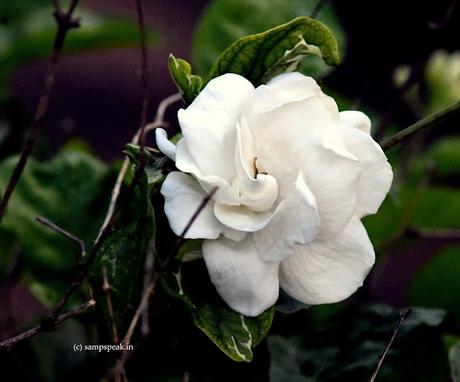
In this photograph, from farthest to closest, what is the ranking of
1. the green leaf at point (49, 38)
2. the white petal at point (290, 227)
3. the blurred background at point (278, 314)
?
the green leaf at point (49, 38), the blurred background at point (278, 314), the white petal at point (290, 227)

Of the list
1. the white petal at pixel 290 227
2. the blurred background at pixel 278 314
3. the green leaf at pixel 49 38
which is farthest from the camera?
the green leaf at pixel 49 38

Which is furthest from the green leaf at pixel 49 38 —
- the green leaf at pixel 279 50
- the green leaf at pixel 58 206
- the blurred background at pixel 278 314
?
the green leaf at pixel 279 50

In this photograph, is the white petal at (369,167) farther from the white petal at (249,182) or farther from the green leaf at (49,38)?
the green leaf at (49,38)

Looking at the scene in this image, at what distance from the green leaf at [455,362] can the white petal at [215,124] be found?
133 mm

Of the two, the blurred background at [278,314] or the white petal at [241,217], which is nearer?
the white petal at [241,217]

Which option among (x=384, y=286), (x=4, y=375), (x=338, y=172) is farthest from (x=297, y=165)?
(x=384, y=286)

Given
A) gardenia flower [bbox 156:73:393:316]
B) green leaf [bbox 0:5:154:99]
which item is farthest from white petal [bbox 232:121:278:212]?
green leaf [bbox 0:5:154:99]

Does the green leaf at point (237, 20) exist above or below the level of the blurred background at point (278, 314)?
above

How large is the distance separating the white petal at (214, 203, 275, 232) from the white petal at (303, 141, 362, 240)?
0.02 meters

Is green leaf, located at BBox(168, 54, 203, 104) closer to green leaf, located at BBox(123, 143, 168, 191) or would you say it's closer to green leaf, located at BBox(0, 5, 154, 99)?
green leaf, located at BBox(123, 143, 168, 191)

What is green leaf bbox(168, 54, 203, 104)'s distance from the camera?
0.25 metres

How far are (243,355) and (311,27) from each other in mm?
114

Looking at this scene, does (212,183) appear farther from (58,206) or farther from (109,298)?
(58,206)

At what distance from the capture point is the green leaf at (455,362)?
30cm
